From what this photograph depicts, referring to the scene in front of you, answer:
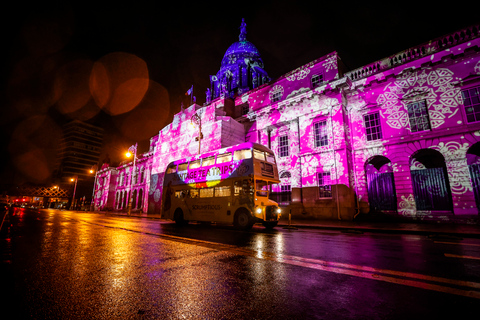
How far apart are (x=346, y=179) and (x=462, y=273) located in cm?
1239

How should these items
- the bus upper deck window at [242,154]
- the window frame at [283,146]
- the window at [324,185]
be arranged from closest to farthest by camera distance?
1. the bus upper deck window at [242,154]
2. the window at [324,185]
3. the window frame at [283,146]

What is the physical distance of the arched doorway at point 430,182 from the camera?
12.7 meters

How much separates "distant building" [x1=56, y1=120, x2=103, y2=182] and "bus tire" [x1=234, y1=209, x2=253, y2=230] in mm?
124970

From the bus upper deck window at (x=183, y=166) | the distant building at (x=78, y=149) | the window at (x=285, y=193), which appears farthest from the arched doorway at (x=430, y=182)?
the distant building at (x=78, y=149)

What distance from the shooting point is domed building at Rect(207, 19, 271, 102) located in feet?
145

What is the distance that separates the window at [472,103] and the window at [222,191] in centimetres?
1460

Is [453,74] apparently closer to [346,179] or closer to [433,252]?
[346,179]

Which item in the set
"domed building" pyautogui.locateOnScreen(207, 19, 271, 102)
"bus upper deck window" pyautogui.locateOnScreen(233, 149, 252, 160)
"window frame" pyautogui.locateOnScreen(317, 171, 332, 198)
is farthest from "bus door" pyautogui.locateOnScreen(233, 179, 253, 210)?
"domed building" pyautogui.locateOnScreen(207, 19, 271, 102)

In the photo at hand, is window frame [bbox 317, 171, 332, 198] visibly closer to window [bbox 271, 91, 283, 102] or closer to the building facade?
the building facade

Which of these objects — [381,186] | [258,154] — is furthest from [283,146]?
[258,154]

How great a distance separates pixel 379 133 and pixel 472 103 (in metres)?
4.77

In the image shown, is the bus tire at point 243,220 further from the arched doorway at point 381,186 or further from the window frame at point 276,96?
the window frame at point 276,96

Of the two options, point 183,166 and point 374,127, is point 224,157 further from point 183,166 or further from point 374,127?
point 374,127

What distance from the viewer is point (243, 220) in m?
10.8
